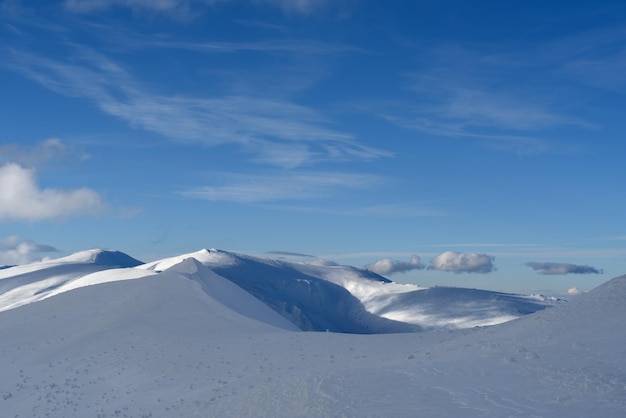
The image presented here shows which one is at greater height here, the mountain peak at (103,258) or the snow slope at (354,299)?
the mountain peak at (103,258)

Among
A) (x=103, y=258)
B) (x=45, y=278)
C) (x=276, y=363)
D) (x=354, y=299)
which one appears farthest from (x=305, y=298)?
(x=276, y=363)

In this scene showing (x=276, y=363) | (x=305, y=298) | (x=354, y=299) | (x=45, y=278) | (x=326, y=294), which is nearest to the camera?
(x=276, y=363)

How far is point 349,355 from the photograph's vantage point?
22609mm

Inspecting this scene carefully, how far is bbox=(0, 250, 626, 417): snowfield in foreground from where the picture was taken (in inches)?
577

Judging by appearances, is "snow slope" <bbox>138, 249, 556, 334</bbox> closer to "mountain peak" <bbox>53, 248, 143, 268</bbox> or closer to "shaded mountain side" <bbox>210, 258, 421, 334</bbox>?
"shaded mountain side" <bbox>210, 258, 421, 334</bbox>

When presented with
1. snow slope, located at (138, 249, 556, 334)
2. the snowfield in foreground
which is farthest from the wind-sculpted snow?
the snowfield in foreground

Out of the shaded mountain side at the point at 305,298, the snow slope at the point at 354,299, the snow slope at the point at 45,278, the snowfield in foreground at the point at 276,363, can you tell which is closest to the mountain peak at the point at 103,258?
the snow slope at the point at 45,278

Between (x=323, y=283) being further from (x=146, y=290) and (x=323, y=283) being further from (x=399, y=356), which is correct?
(x=399, y=356)

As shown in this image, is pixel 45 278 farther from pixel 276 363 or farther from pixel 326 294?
pixel 276 363

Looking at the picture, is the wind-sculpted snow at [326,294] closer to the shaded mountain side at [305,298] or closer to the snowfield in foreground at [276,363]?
the shaded mountain side at [305,298]

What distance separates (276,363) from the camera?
22.0m

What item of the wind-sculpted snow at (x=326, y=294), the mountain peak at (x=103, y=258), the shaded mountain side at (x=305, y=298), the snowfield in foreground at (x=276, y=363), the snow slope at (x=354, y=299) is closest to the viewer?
the snowfield in foreground at (x=276, y=363)

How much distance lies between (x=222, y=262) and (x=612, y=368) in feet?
455

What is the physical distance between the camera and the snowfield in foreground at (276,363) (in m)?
14.7
